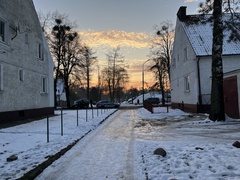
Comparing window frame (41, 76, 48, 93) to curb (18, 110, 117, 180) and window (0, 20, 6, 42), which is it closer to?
window (0, 20, 6, 42)

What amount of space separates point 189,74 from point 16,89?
15709 millimetres

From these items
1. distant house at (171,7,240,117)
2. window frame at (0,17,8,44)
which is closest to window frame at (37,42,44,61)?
window frame at (0,17,8,44)

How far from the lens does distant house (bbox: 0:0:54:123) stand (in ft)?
55.2

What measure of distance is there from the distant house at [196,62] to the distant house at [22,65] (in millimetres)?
11723

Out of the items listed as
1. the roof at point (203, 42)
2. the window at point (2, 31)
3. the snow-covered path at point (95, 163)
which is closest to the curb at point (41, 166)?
the snow-covered path at point (95, 163)

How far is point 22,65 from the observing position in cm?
1934

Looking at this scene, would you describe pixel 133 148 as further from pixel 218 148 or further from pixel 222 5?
pixel 222 5

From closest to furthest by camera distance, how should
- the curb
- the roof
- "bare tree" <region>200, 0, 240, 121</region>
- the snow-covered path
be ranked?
1. the curb
2. the snow-covered path
3. "bare tree" <region>200, 0, 240, 121</region>
4. the roof

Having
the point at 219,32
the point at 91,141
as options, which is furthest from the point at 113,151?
the point at 219,32

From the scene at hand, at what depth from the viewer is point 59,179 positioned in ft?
20.0

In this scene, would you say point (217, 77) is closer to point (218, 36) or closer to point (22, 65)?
point (218, 36)

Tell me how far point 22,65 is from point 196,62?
14077 mm

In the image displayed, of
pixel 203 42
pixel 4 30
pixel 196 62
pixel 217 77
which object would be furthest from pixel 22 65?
pixel 203 42

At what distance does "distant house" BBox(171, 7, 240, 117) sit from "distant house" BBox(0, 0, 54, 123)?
1172 centimetres
